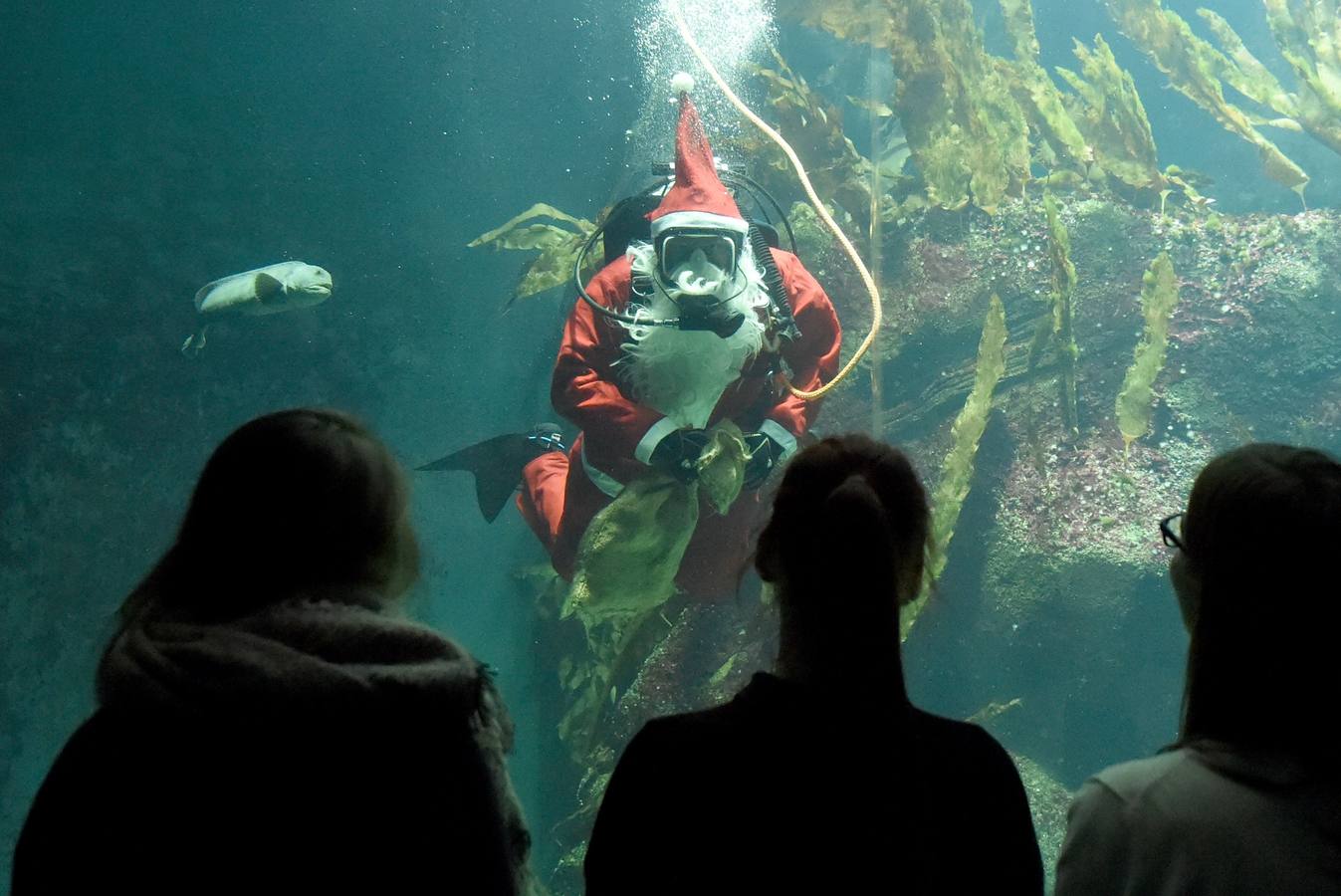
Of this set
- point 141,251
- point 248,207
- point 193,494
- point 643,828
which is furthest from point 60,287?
point 643,828

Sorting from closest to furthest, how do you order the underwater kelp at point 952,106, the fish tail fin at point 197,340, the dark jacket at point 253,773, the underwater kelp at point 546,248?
the dark jacket at point 253,773
the underwater kelp at point 546,248
the fish tail fin at point 197,340
the underwater kelp at point 952,106

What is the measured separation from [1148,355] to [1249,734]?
604 centimetres

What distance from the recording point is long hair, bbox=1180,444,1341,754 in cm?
105

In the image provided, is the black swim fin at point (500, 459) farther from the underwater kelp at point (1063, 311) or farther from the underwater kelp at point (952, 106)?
the underwater kelp at point (952, 106)

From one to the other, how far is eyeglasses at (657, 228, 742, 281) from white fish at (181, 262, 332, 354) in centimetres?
280

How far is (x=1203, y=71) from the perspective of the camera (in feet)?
29.1

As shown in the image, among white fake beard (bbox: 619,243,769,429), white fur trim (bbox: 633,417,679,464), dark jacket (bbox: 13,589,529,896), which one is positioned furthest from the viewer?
white fur trim (bbox: 633,417,679,464)

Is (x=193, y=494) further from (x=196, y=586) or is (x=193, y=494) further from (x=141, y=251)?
(x=141, y=251)

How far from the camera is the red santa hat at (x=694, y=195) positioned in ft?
11.7

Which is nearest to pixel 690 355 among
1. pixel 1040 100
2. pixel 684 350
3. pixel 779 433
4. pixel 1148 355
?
pixel 684 350

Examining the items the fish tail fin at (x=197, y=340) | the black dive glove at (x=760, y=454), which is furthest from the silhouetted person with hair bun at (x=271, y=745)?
the fish tail fin at (x=197, y=340)

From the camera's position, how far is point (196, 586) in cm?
110

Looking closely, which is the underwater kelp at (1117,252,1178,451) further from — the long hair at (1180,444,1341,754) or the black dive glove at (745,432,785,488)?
the long hair at (1180,444,1341,754)

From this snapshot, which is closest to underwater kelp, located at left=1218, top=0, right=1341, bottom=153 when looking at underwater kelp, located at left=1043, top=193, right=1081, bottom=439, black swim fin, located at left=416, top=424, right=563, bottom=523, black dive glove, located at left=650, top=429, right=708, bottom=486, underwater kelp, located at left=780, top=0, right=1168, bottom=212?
underwater kelp, located at left=780, top=0, right=1168, bottom=212
